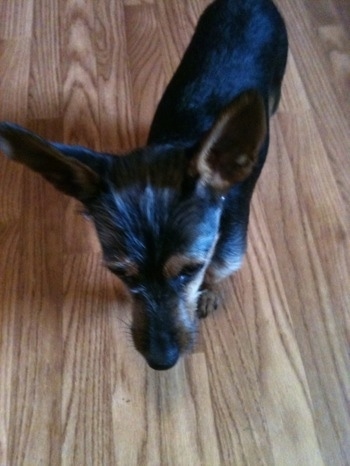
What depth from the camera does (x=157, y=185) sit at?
134cm

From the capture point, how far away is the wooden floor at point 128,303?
1.71 m

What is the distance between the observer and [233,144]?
1.30 meters

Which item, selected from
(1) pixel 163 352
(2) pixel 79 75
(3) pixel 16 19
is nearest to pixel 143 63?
(2) pixel 79 75

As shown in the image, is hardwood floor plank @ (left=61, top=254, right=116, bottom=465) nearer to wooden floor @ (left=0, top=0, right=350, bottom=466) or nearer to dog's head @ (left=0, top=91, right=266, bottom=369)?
wooden floor @ (left=0, top=0, right=350, bottom=466)

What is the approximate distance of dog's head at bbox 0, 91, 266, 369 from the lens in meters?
1.29

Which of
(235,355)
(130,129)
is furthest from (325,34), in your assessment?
(235,355)

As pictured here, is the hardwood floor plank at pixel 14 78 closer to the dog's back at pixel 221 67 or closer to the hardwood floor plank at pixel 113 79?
the hardwood floor plank at pixel 113 79

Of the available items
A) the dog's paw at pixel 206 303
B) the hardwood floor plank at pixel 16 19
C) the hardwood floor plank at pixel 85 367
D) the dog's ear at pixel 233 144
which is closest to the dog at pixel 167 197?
the dog's ear at pixel 233 144

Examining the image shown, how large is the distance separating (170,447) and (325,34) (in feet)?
6.77

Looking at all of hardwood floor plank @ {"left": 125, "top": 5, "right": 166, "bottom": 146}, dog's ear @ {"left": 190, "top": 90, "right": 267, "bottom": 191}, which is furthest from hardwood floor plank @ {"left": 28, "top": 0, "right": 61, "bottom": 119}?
dog's ear @ {"left": 190, "top": 90, "right": 267, "bottom": 191}

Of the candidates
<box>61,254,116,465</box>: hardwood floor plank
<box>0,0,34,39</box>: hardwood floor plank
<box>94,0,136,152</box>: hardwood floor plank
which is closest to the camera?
<box>61,254,116,465</box>: hardwood floor plank

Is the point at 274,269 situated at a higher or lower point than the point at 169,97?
lower

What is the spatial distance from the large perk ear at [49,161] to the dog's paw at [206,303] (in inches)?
25.9

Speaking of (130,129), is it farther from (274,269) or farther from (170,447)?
(170,447)
